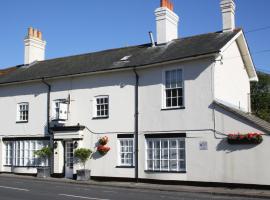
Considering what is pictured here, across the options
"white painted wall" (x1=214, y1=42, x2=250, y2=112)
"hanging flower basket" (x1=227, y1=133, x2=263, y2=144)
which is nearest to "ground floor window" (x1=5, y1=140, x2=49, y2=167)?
"white painted wall" (x1=214, y1=42, x2=250, y2=112)

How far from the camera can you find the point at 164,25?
23.9m

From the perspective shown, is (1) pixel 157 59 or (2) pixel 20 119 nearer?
(1) pixel 157 59

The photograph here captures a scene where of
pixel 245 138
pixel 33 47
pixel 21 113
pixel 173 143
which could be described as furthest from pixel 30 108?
pixel 245 138

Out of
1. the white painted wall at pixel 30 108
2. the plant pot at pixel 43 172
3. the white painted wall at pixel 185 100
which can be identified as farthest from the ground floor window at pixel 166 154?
the white painted wall at pixel 30 108

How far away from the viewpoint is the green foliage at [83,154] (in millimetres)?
23011

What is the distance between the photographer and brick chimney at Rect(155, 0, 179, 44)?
2398 centimetres

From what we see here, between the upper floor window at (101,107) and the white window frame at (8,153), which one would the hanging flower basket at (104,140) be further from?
the white window frame at (8,153)

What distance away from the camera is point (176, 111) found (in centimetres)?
2072

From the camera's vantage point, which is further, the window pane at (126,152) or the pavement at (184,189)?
the window pane at (126,152)

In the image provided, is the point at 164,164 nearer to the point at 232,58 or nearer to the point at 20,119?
the point at 232,58

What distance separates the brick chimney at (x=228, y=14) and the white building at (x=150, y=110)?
0.05 m

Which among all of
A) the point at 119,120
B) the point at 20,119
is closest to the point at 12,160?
the point at 20,119

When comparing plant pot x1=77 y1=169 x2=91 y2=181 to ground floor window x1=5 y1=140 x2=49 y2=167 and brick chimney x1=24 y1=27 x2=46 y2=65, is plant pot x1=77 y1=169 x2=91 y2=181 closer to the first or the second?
ground floor window x1=5 y1=140 x2=49 y2=167

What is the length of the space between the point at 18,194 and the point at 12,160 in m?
12.4
